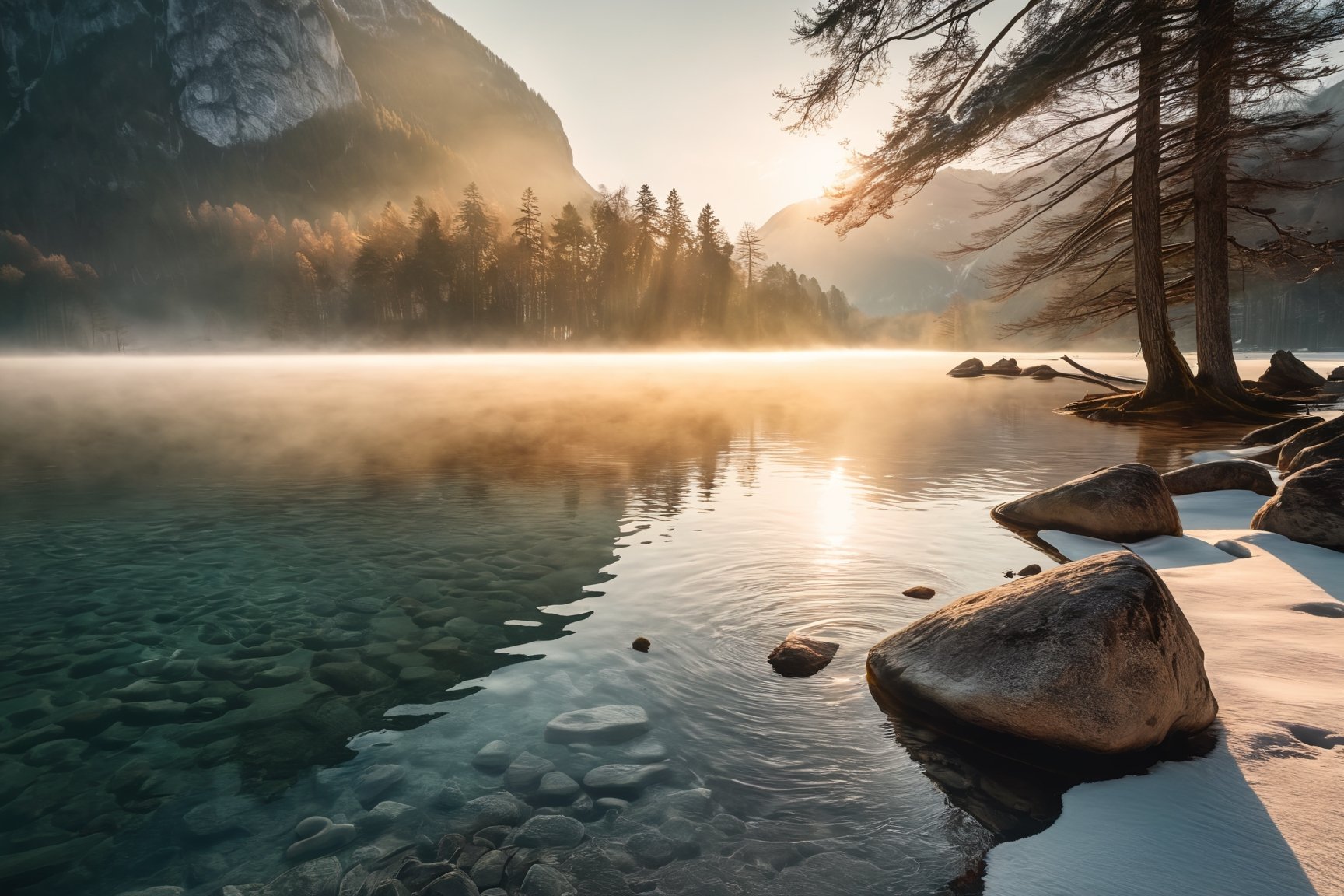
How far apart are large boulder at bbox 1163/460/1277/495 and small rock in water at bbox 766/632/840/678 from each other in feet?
22.3

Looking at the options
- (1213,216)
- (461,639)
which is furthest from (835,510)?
(1213,216)

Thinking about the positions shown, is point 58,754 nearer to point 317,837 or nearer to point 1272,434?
point 317,837

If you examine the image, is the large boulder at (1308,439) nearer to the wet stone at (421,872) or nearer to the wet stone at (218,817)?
the wet stone at (421,872)

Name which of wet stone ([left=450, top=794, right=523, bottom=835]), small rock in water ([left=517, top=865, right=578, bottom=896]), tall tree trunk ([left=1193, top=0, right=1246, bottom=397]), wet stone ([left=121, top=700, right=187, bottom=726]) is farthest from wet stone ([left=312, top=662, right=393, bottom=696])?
tall tree trunk ([left=1193, top=0, right=1246, bottom=397])

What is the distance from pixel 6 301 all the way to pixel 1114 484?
127 meters

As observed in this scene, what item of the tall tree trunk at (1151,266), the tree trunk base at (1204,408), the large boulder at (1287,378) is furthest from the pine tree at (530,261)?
the tree trunk base at (1204,408)

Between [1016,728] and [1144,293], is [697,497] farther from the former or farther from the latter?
[1144,293]

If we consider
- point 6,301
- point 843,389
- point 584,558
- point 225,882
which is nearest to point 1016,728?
point 225,882

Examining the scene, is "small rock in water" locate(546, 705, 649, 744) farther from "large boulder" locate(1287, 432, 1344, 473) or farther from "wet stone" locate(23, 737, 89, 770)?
"large boulder" locate(1287, 432, 1344, 473)

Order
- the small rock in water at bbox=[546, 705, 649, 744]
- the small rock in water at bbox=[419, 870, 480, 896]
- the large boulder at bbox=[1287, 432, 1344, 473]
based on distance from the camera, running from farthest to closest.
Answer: the large boulder at bbox=[1287, 432, 1344, 473] → the small rock in water at bbox=[546, 705, 649, 744] → the small rock in water at bbox=[419, 870, 480, 896]

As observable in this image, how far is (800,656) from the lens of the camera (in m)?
4.31

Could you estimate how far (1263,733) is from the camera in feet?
10.3

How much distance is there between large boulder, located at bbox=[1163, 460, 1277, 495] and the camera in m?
8.42

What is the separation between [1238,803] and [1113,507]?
4.81 metres
